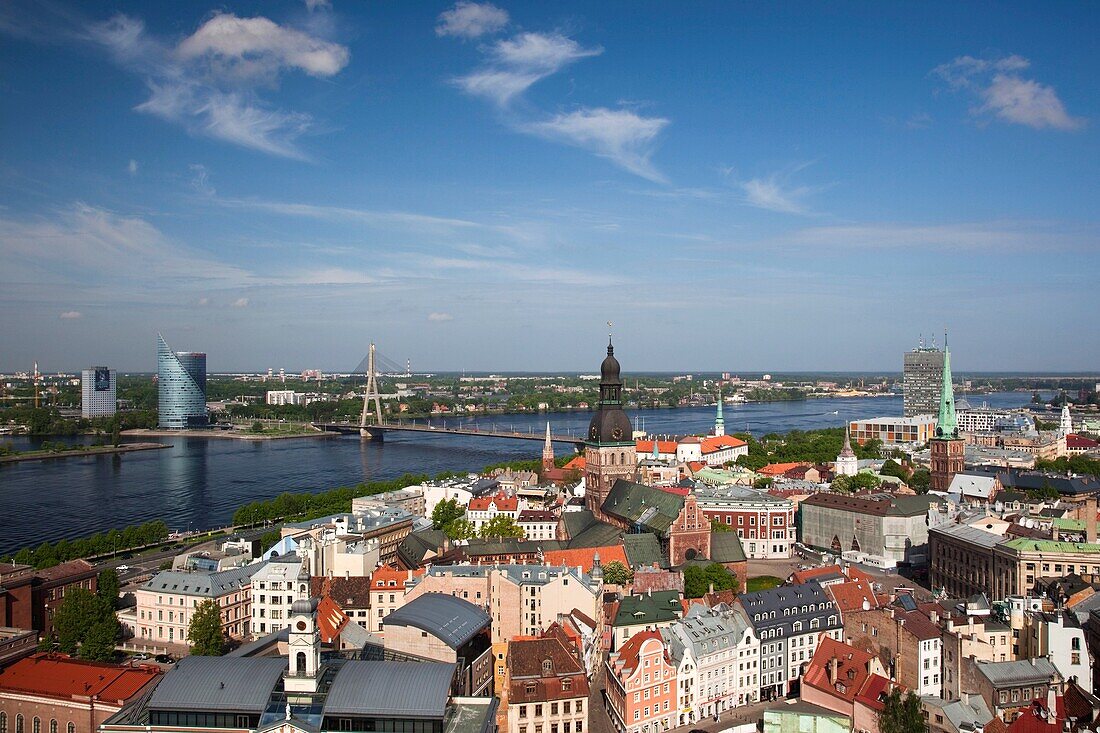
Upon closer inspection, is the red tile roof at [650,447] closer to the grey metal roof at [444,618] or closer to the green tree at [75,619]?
the grey metal roof at [444,618]

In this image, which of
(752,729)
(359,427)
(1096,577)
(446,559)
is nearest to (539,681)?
(752,729)

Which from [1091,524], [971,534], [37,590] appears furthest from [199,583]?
[1091,524]

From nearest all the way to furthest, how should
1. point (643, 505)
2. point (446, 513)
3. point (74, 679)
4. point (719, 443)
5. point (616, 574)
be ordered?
1. point (74, 679)
2. point (616, 574)
3. point (643, 505)
4. point (446, 513)
5. point (719, 443)

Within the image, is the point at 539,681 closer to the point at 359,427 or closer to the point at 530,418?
the point at 359,427

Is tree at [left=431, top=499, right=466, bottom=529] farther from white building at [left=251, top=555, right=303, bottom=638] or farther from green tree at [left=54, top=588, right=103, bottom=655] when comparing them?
green tree at [left=54, top=588, right=103, bottom=655]

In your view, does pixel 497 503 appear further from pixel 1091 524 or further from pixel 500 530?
pixel 1091 524

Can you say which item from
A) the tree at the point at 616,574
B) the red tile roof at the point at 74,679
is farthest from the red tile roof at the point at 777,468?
the red tile roof at the point at 74,679

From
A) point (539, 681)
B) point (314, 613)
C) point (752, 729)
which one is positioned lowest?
point (752, 729)
